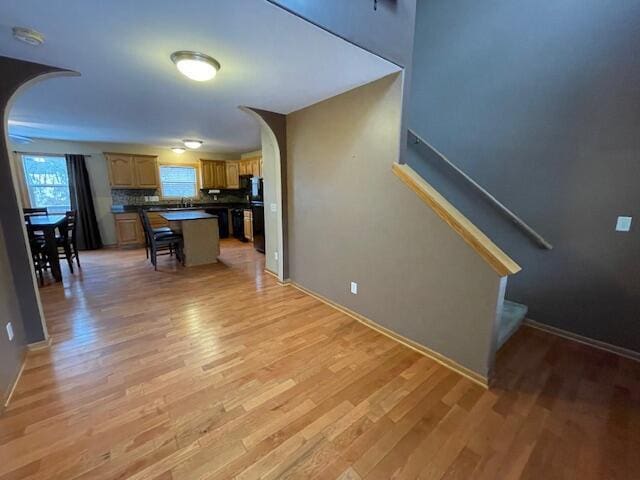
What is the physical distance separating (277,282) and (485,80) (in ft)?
11.5

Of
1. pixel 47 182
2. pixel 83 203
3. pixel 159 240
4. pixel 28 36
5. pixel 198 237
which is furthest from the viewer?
pixel 83 203

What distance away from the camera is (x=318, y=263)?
10.7 feet

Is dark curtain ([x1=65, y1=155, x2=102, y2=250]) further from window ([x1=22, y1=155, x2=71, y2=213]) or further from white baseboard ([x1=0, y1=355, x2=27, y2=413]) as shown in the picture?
white baseboard ([x1=0, y1=355, x2=27, y2=413])

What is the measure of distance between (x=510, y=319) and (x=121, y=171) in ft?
25.2

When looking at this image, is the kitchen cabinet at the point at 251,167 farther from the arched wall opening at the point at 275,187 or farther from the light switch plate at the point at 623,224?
the light switch plate at the point at 623,224

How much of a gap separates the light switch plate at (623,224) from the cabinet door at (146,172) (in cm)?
803

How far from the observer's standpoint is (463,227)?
1.88 m

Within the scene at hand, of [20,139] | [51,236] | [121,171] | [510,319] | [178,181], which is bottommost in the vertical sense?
[510,319]

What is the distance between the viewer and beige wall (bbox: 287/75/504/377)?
1.95m

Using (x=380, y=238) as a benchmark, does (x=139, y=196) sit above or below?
above

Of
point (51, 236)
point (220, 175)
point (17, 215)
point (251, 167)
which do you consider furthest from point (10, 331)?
point (220, 175)

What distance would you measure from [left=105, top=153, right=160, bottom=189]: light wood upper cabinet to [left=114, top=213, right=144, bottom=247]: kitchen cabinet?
2.40 ft

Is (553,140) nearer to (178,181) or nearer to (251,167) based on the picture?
(251,167)

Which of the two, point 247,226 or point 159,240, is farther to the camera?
point 247,226
